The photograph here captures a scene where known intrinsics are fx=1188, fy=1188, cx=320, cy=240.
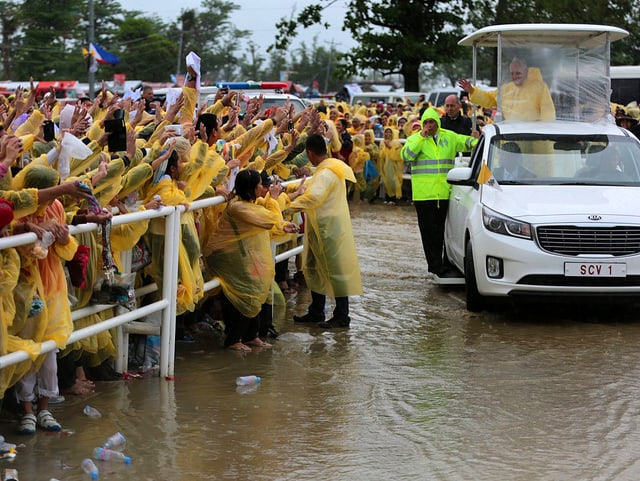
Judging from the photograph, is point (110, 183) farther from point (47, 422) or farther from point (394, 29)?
point (394, 29)

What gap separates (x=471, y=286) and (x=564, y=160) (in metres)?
1.50

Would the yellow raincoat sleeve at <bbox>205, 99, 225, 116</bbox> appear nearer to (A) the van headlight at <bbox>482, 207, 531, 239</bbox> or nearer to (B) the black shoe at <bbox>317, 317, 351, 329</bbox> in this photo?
(B) the black shoe at <bbox>317, 317, 351, 329</bbox>

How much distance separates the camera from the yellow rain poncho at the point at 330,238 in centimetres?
959

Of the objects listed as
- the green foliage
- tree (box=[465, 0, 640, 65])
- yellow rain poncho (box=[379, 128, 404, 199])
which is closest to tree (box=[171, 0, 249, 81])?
the green foliage

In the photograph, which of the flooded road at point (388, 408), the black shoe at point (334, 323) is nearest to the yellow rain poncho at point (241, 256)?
the flooded road at point (388, 408)

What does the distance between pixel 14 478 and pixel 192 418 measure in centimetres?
154

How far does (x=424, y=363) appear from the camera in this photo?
8.38 meters

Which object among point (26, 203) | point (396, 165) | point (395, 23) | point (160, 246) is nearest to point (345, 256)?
point (160, 246)

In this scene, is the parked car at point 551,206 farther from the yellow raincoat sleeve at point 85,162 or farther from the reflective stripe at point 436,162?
the yellow raincoat sleeve at point 85,162

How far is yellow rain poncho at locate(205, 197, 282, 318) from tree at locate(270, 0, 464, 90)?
124 ft

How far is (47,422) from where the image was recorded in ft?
20.9

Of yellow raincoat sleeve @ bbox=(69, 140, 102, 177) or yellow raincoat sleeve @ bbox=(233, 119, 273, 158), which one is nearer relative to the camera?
yellow raincoat sleeve @ bbox=(69, 140, 102, 177)

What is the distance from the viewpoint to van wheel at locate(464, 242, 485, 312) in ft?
33.8

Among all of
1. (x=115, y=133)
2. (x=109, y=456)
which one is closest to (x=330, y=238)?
(x=115, y=133)
